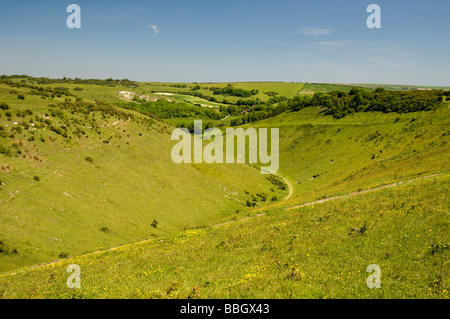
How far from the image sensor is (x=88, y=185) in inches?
1566

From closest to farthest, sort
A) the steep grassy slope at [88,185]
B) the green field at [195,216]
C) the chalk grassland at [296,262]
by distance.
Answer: the chalk grassland at [296,262]
the green field at [195,216]
the steep grassy slope at [88,185]

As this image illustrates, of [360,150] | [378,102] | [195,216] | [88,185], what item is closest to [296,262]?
[195,216]

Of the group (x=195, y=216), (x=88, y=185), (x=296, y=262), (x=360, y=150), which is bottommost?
(x=195, y=216)

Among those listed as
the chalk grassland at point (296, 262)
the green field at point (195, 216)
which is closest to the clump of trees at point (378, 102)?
the green field at point (195, 216)

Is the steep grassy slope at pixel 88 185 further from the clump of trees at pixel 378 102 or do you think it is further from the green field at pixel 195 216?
the clump of trees at pixel 378 102

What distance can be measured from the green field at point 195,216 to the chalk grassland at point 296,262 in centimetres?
9

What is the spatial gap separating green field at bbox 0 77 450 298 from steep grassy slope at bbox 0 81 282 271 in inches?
8.1

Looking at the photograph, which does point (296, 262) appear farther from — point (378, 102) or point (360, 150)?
point (378, 102)

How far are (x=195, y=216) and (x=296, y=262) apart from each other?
32.2 meters

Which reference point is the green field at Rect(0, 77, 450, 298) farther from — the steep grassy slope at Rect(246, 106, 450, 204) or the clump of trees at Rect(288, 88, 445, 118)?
the clump of trees at Rect(288, 88, 445, 118)

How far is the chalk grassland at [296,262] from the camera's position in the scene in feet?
37.9

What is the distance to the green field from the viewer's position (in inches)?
498

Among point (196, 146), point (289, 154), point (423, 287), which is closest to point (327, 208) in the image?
point (423, 287)
